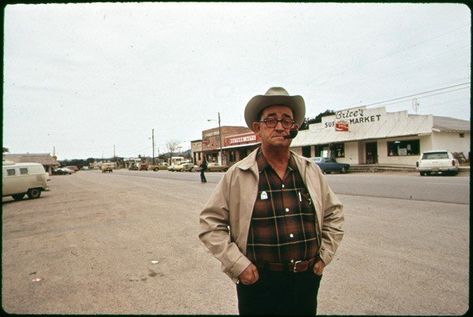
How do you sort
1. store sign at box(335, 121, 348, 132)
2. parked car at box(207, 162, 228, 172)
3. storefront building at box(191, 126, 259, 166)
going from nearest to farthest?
store sign at box(335, 121, 348, 132)
parked car at box(207, 162, 228, 172)
storefront building at box(191, 126, 259, 166)

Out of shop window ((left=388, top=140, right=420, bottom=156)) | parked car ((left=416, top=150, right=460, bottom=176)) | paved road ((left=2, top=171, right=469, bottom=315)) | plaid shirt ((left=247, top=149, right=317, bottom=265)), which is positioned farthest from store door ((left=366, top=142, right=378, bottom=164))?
plaid shirt ((left=247, top=149, right=317, bottom=265))

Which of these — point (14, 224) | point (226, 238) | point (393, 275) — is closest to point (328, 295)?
point (393, 275)

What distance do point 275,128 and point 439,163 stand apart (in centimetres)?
A: 2087

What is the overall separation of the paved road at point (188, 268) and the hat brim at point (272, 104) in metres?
2.02

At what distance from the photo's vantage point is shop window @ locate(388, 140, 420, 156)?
2859cm

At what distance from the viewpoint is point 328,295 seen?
375 centimetres

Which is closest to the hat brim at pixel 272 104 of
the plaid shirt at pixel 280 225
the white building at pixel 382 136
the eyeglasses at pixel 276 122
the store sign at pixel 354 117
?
the eyeglasses at pixel 276 122

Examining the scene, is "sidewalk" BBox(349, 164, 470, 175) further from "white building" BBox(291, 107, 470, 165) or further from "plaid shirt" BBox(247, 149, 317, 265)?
"plaid shirt" BBox(247, 149, 317, 265)

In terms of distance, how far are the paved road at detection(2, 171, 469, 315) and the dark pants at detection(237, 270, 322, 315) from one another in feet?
4.44

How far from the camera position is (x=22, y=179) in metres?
16.7

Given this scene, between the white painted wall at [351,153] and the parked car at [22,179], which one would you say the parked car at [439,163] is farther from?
the parked car at [22,179]

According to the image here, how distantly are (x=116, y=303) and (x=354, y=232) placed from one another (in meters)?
4.61

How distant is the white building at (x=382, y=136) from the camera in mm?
27594

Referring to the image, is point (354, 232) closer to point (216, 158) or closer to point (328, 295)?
point (328, 295)
